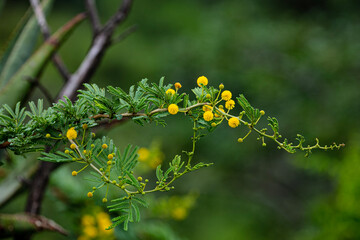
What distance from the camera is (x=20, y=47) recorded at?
3.29 feet

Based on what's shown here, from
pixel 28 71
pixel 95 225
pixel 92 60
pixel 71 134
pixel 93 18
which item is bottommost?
pixel 71 134

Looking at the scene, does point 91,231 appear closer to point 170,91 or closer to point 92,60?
point 92,60

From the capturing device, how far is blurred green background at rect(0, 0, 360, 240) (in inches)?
60.8

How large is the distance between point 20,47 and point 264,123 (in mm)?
1823

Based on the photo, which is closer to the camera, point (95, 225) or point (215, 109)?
point (215, 109)

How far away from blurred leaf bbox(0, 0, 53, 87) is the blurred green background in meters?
0.36

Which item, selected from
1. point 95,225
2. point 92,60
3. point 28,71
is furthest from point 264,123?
point 28,71

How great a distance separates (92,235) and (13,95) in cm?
43

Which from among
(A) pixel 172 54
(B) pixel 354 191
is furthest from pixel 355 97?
(A) pixel 172 54

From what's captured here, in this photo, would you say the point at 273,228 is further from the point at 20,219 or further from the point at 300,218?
the point at 20,219

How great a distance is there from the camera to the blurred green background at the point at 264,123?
1545mm

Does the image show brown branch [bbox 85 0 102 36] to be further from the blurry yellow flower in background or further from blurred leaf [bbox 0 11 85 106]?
the blurry yellow flower in background

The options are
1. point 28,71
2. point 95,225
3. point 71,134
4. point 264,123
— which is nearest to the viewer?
point 71,134

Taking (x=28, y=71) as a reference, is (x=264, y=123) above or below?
above
